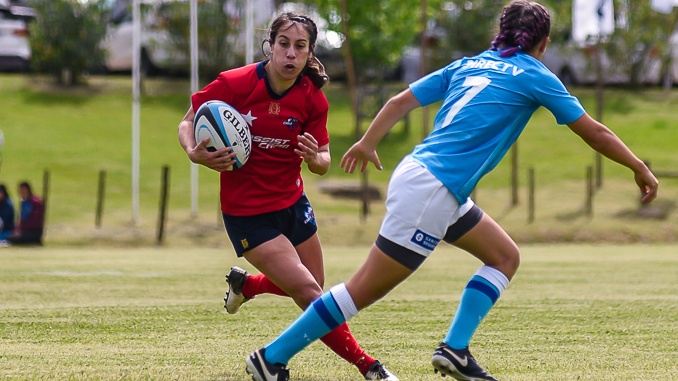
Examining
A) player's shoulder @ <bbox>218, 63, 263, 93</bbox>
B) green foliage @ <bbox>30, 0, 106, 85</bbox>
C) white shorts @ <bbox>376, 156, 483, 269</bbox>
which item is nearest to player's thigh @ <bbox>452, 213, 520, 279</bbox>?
white shorts @ <bbox>376, 156, 483, 269</bbox>

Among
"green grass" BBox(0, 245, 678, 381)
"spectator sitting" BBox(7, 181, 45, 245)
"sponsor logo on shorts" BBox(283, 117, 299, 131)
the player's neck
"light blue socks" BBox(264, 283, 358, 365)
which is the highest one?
the player's neck

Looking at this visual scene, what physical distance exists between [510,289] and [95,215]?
46.6 ft

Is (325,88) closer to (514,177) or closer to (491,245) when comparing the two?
(514,177)

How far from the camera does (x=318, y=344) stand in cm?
745

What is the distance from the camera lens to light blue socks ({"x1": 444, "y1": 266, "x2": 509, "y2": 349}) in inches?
214

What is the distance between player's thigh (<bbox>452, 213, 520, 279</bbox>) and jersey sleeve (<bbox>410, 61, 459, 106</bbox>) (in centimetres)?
70

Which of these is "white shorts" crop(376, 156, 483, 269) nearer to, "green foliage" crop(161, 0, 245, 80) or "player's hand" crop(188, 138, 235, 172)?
"player's hand" crop(188, 138, 235, 172)

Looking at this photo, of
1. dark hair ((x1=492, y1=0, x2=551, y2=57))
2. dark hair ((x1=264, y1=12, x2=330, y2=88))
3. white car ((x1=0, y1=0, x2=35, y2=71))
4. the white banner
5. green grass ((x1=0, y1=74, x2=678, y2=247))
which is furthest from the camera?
white car ((x1=0, y1=0, x2=35, y2=71))

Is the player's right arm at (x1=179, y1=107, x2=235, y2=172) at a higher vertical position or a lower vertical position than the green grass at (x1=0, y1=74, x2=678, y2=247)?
higher

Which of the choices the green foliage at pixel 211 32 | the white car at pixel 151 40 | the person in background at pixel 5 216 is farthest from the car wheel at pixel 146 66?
the person in background at pixel 5 216

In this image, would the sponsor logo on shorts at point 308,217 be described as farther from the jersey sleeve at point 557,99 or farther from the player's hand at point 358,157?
the jersey sleeve at point 557,99

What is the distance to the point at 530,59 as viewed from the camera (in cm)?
524

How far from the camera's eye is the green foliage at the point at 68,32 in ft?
105

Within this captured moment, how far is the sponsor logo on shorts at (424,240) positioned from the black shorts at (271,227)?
1.17m
